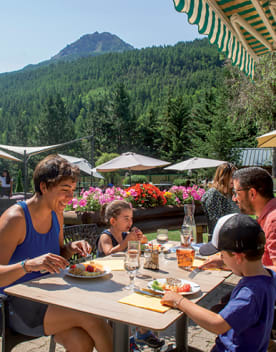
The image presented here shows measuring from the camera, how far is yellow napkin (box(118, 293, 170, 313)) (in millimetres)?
1510

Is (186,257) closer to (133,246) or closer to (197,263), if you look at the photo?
(197,263)

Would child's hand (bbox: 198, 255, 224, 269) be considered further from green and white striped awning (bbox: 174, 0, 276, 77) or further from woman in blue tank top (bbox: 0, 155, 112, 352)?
green and white striped awning (bbox: 174, 0, 276, 77)

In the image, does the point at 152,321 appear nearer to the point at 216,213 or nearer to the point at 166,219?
the point at 216,213

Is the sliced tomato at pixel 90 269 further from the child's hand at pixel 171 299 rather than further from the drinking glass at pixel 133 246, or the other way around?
the child's hand at pixel 171 299

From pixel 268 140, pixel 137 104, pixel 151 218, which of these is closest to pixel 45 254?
pixel 151 218

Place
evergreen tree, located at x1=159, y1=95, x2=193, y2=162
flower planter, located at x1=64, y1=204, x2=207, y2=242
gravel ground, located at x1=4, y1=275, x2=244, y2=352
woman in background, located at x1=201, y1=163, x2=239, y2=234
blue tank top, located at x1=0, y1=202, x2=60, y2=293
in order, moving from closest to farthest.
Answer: blue tank top, located at x1=0, y1=202, x2=60, y2=293
gravel ground, located at x1=4, y1=275, x2=244, y2=352
woman in background, located at x1=201, y1=163, x2=239, y2=234
flower planter, located at x1=64, y1=204, x2=207, y2=242
evergreen tree, located at x1=159, y1=95, x2=193, y2=162

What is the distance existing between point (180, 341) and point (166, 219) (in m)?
2.92

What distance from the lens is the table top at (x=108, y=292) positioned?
1.43m

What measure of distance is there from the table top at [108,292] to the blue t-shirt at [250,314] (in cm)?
24

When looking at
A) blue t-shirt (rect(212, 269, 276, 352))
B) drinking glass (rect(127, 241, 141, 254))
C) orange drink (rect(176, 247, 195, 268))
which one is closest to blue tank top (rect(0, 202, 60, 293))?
drinking glass (rect(127, 241, 141, 254))

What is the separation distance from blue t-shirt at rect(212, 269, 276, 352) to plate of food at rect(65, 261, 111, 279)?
2.58 feet

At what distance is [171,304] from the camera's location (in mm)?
1532

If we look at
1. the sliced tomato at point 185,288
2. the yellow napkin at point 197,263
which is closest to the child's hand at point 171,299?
the sliced tomato at point 185,288

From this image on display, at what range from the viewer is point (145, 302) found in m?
1.58
